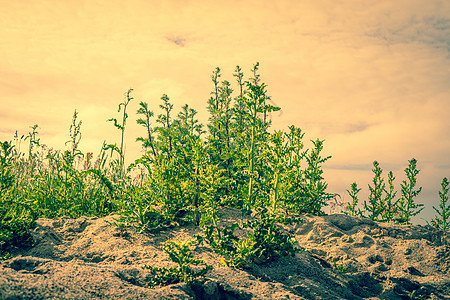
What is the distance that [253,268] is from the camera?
3.89 m

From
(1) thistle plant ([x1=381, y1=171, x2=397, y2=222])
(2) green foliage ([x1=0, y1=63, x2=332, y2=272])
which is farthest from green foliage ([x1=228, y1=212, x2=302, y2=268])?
(1) thistle plant ([x1=381, y1=171, x2=397, y2=222])

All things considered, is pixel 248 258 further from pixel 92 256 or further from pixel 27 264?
pixel 27 264

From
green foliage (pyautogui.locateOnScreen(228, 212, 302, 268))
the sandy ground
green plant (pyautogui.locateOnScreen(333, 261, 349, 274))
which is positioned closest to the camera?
the sandy ground

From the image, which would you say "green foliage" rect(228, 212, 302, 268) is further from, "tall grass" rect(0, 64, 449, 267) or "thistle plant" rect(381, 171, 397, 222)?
"thistle plant" rect(381, 171, 397, 222)

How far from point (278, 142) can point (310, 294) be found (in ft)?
6.52

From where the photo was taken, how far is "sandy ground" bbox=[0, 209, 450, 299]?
107 inches

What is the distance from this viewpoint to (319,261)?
455 cm

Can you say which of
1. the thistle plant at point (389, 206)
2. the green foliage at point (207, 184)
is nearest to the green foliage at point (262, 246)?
the green foliage at point (207, 184)

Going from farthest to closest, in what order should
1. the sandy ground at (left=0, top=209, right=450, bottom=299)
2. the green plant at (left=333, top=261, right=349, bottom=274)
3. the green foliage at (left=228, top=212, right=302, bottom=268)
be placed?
the green plant at (left=333, top=261, right=349, bottom=274) → the green foliage at (left=228, top=212, right=302, bottom=268) → the sandy ground at (left=0, top=209, right=450, bottom=299)

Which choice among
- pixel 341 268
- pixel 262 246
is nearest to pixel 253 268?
pixel 262 246

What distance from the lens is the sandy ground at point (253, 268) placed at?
8.89 ft

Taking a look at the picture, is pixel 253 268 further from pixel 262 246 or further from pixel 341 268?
pixel 341 268

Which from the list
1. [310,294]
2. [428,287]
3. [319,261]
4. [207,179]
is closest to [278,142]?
[207,179]

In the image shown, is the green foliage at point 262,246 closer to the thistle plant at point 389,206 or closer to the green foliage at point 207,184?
the green foliage at point 207,184
